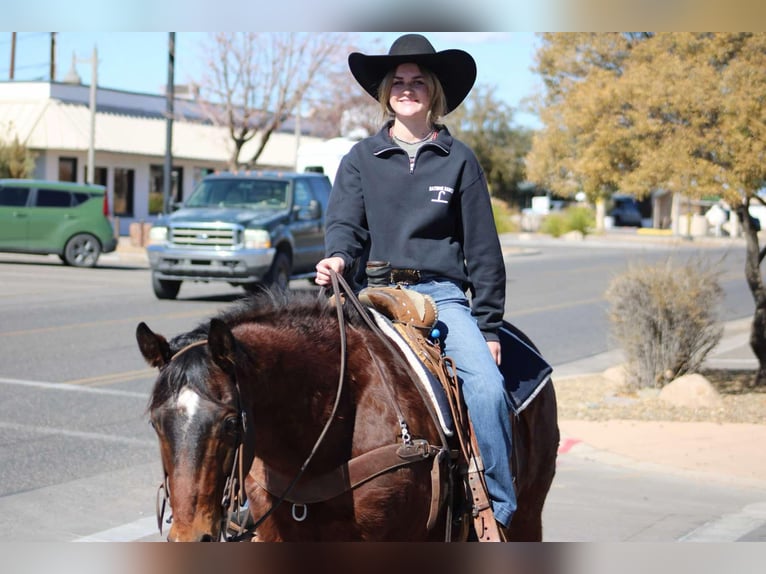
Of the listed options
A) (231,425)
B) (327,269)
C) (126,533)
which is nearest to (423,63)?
(327,269)

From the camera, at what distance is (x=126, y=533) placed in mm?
6656

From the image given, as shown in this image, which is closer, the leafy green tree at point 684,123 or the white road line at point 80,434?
the white road line at point 80,434

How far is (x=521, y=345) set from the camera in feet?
15.6

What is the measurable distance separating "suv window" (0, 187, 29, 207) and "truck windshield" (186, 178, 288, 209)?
3230 mm

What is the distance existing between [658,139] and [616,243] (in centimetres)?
3782

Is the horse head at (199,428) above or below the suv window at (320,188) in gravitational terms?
below

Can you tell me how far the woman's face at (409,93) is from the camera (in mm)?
4418

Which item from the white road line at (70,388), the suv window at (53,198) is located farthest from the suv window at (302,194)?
the white road line at (70,388)

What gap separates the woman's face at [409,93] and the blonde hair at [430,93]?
16mm

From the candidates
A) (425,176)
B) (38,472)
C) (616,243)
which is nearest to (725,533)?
(425,176)

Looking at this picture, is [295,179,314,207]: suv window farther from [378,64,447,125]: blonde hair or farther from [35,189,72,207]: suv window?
[378,64,447,125]: blonde hair

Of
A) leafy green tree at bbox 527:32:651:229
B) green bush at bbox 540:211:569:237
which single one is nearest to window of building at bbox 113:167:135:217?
green bush at bbox 540:211:569:237

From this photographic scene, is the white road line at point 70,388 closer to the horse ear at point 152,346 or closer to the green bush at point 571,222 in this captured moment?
the horse ear at point 152,346

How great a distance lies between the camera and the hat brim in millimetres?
4422
